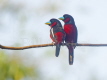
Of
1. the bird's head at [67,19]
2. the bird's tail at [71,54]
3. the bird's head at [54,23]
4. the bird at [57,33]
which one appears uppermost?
the bird's head at [67,19]

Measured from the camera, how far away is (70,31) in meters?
3.45

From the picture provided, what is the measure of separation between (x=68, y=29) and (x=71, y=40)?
16 cm

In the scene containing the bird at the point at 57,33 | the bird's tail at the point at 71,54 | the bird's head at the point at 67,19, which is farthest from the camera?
the bird's head at the point at 67,19

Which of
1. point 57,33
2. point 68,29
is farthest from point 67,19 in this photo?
point 57,33

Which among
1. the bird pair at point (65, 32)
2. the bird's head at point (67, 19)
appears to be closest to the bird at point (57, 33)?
the bird pair at point (65, 32)

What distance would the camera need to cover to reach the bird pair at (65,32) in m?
3.20

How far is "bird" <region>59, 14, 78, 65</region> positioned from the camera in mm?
3361

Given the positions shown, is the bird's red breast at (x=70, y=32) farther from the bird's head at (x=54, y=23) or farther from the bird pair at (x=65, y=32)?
the bird's head at (x=54, y=23)

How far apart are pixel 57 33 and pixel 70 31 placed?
254 millimetres

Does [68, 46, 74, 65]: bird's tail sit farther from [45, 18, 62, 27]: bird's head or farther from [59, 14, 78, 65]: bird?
[45, 18, 62, 27]: bird's head

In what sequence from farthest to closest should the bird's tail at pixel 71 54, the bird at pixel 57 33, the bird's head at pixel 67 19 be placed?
1. the bird's head at pixel 67 19
2. the bird's tail at pixel 71 54
3. the bird at pixel 57 33

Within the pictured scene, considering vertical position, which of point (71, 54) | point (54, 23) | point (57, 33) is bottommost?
point (71, 54)

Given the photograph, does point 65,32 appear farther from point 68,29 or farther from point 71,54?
point 71,54

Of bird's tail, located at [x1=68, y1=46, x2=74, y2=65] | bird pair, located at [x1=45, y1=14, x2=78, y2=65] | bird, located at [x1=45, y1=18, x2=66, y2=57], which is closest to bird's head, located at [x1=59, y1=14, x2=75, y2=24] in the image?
bird pair, located at [x1=45, y1=14, x2=78, y2=65]
